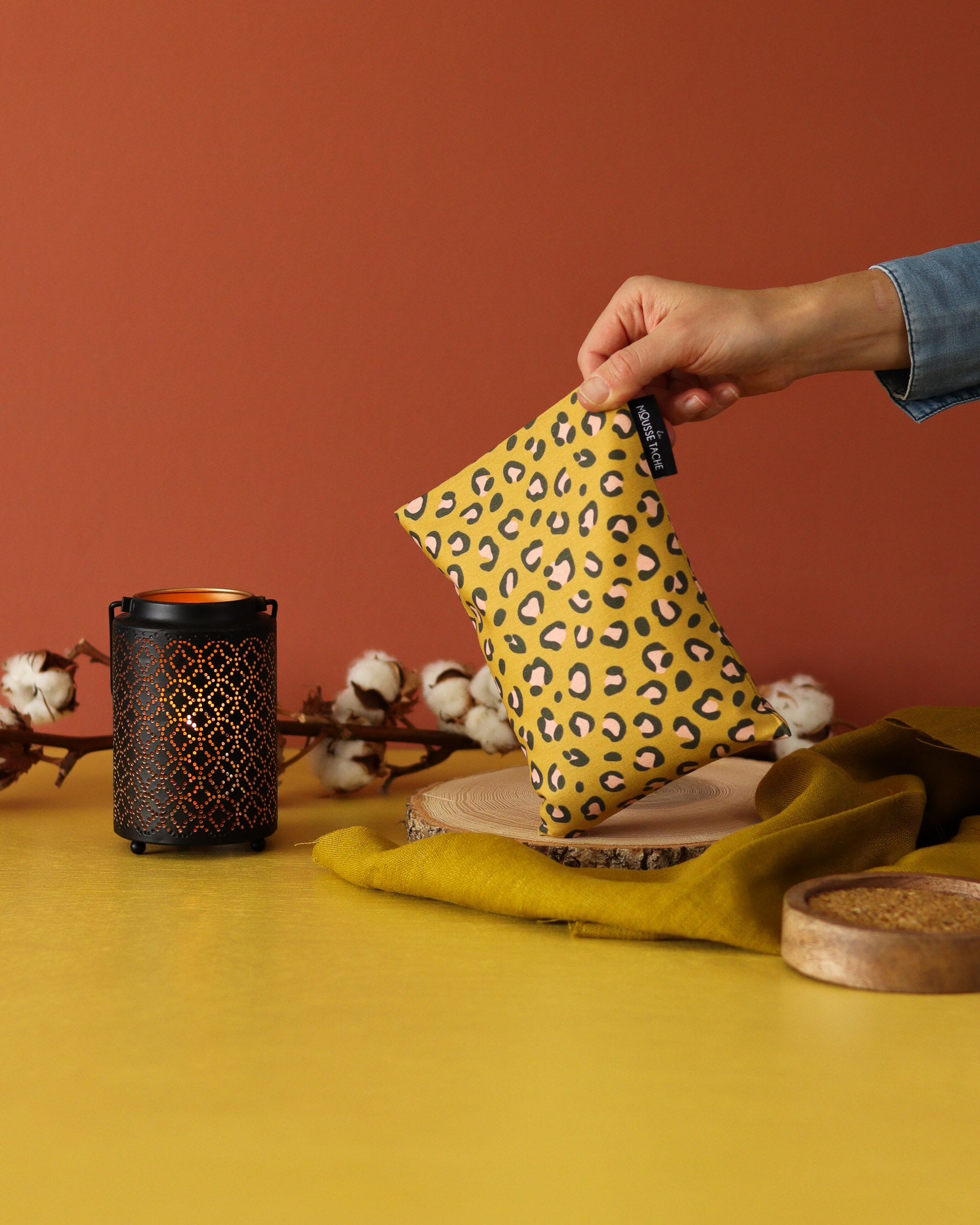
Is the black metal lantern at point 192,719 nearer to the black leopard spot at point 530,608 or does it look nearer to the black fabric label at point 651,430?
the black leopard spot at point 530,608

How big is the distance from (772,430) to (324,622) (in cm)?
63

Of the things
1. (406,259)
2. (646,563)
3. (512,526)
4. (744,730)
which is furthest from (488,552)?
(406,259)

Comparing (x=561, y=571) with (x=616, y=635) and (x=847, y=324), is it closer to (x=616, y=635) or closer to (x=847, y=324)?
(x=616, y=635)

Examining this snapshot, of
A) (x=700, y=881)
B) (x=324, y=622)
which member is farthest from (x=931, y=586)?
(x=700, y=881)

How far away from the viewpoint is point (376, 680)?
137 centimetres

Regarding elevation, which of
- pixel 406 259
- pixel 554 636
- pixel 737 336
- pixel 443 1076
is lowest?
pixel 443 1076

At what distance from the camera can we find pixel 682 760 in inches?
39.8

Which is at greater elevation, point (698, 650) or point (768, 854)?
point (698, 650)

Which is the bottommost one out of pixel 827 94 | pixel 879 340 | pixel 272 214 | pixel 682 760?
pixel 682 760

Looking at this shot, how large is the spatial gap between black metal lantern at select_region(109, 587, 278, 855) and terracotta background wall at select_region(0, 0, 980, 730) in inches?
22.7

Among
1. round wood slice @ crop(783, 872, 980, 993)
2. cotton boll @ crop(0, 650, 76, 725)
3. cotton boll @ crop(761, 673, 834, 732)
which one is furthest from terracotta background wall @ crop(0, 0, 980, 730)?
round wood slice @ crop(783, 872, 980, 993)

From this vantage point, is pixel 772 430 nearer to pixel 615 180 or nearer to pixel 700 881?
pixel 615 180

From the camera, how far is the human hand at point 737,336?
44.8 inches

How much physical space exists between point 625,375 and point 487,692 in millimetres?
459
